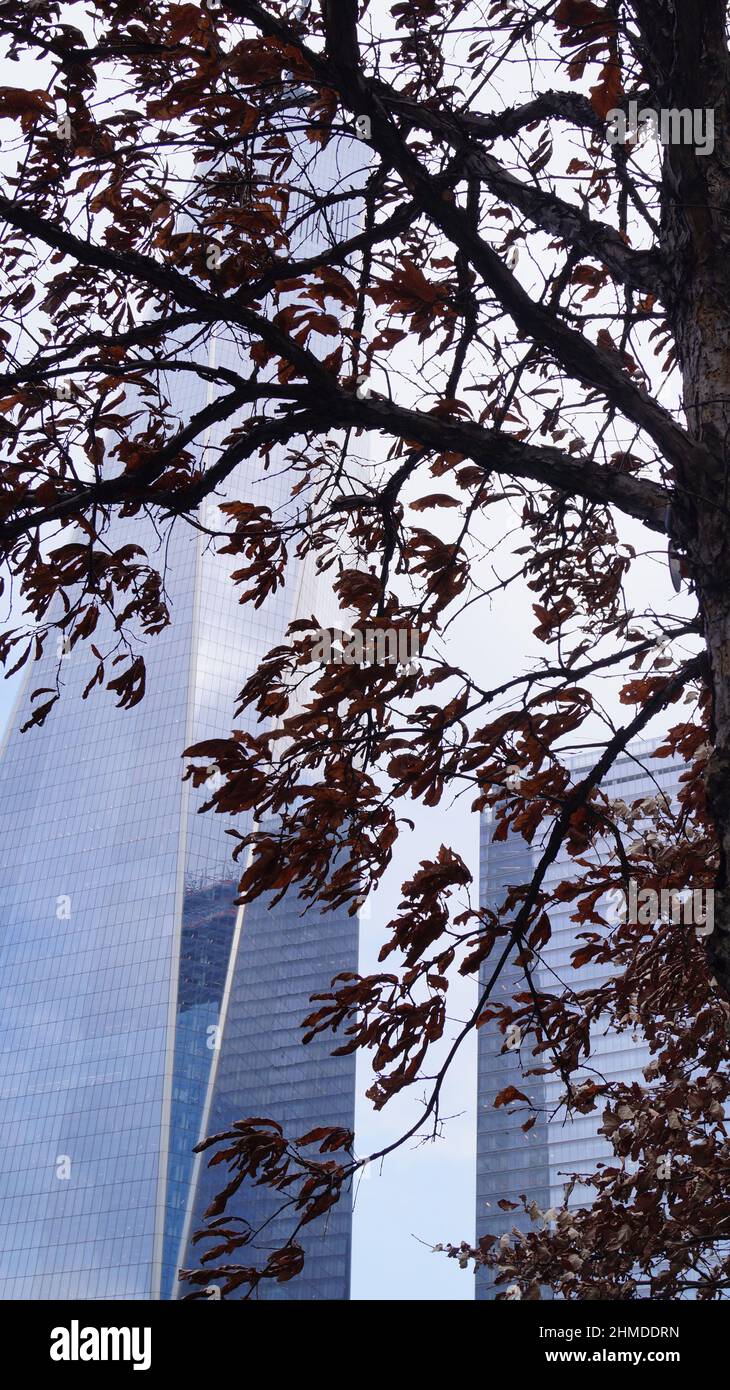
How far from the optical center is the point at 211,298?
13.1ft

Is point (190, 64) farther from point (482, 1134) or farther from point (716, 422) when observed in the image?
point (482, 1134)

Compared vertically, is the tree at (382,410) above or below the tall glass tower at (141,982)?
below

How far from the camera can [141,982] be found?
9338 cm

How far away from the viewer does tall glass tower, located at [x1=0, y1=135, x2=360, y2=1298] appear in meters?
88.9

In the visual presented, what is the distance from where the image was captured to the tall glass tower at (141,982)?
8888 cm

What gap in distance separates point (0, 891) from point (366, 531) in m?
104

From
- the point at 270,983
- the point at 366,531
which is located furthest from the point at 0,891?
the point at 366,531
